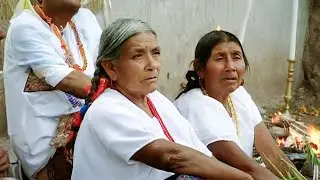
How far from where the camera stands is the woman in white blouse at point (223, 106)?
9.96 ft

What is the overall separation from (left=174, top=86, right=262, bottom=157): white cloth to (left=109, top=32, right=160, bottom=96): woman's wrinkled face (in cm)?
49

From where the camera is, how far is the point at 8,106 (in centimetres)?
341

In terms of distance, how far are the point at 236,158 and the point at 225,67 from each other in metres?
0.49

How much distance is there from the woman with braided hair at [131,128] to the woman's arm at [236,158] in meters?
0.25

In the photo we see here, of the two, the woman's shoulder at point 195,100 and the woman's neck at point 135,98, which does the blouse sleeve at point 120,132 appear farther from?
the woman's shoulder at point 195,100

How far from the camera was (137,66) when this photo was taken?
2.63 metres

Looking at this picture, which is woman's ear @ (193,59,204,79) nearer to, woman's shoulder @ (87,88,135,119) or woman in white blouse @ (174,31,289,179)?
woman in white blouse @ (174,31,289,179)

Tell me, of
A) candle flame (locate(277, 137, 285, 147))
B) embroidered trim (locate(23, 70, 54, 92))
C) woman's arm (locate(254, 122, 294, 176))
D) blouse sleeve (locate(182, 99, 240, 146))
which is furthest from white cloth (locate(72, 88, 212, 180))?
candle flame (locate(277, 137, 285, 147))

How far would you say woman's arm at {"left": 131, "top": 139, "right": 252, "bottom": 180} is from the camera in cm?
249

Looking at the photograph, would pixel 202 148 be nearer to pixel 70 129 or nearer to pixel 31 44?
pixel 70 129

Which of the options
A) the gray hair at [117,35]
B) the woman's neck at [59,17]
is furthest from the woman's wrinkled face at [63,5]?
the gray hair at [117,35]

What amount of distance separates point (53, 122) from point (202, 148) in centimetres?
94

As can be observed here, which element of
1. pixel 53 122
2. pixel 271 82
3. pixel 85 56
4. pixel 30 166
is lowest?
pixel 271 82

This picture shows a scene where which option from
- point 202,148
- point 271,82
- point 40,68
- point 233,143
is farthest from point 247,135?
point 271,82
